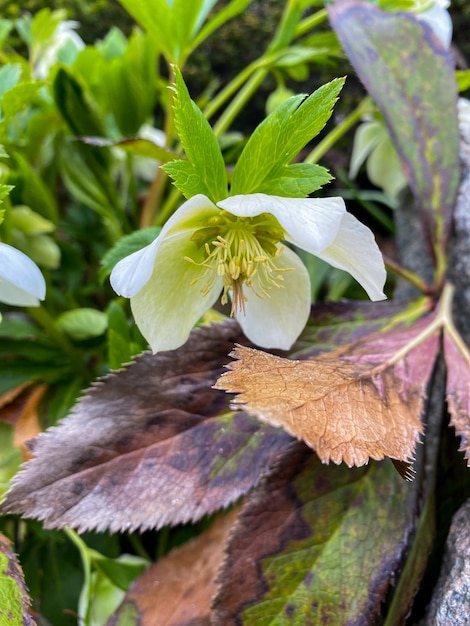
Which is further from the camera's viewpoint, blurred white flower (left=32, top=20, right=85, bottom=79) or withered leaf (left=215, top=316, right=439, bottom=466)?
blurred white flower (left=32, top=20, right=85, bottom=79)

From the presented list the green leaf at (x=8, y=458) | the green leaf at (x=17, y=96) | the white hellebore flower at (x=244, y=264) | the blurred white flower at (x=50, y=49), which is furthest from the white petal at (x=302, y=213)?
the blurred white flower at (x=50, y=49)

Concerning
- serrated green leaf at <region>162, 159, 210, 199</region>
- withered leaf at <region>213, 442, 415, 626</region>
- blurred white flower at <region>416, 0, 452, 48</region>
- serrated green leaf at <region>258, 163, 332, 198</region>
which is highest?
serrated green leaf at <region>162, 159, 210, 199</region>

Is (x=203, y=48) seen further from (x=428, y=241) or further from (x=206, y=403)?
(x=206, y=403)

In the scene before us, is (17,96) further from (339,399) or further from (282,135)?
(339,399)

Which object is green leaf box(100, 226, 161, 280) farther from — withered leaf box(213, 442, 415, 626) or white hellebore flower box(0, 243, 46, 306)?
withered leaf box(213, 442, 415, 626)

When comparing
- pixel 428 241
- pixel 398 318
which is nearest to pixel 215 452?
pixel 398 318

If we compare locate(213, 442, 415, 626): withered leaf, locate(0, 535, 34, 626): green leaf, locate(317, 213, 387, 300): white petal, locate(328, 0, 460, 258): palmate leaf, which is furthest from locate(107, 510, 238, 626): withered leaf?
locate(328, 0, 460, 258): palmate leaf

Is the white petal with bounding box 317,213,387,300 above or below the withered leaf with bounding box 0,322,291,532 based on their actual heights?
above

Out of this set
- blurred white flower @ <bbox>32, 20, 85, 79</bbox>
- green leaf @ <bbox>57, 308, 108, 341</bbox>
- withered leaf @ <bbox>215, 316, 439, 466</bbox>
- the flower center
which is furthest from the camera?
blurred white flower @ <bbox>32, 20, 85, 79</bbox>
